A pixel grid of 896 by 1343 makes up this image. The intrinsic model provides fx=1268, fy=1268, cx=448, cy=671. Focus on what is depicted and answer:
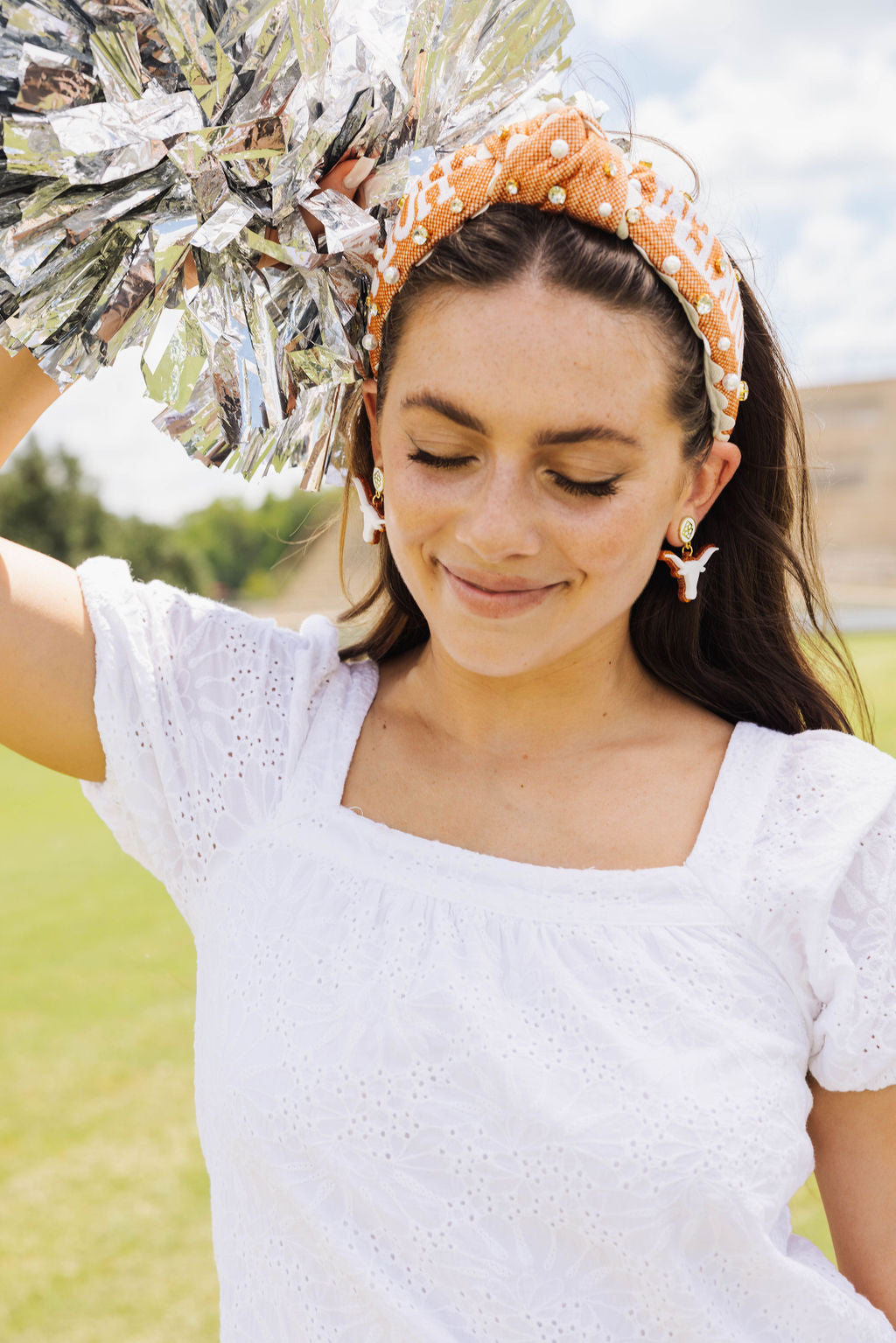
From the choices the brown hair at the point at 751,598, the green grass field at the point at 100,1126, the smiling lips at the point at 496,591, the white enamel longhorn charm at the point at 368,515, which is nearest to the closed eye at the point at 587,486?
the smiling lips at the point at 496,591

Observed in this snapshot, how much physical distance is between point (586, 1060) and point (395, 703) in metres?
0.55

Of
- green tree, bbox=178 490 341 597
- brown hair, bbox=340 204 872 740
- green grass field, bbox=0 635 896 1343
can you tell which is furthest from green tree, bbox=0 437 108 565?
brown hair, bbox=340 204 872 740

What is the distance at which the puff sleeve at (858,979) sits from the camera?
131 centimetres

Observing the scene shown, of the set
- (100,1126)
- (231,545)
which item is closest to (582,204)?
(100,1126)

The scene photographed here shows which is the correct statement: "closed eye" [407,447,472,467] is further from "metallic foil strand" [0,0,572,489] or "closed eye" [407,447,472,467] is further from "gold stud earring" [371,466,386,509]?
"metallic foil strand" [0,0,572,489]

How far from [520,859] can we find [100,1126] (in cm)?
352

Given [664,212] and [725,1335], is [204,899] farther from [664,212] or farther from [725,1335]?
[664,212]

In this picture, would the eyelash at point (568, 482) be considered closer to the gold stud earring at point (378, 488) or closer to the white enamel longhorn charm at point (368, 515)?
the gold stud earring at point (378, 488)

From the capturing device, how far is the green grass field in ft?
11.3

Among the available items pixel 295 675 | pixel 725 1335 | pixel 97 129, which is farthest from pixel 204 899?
pixel 97 129

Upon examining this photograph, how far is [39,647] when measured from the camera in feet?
4.78

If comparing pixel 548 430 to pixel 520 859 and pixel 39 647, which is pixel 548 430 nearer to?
pixel 520 859

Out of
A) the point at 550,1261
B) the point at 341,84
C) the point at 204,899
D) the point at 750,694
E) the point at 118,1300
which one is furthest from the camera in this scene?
the point at 118,1300

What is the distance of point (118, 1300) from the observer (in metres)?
3.43
